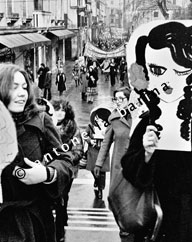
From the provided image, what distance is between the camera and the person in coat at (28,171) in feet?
9.67

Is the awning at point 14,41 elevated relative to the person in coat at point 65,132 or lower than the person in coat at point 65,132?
elevated

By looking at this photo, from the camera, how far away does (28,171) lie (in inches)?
114

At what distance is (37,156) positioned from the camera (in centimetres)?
302

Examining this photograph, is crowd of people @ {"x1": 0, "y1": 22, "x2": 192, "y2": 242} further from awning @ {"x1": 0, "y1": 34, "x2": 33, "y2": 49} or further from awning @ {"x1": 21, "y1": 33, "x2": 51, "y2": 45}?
awning @ {"x1": 0, "y1": 34, "x2": 33, "y2": 49}

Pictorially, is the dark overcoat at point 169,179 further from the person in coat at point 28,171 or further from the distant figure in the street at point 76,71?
the distant figure in the street at point 76,71

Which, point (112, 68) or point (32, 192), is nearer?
point (32, 192)

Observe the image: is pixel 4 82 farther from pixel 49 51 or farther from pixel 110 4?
pixel 49 51

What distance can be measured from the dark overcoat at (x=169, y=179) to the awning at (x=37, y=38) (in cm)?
1086

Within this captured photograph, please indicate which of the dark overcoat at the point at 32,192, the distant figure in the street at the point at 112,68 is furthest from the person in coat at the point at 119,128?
the dark overcoat at the point at 32,192

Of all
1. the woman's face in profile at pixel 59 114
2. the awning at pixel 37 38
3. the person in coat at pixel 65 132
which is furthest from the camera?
the awning at pixel 37 38

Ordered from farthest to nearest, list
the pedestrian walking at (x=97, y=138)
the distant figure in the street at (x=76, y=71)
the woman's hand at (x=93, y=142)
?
the distant figure in the street at (x=76, y=71)
the woman's hand at (x=93, y=142)
the pedestrian walking at (x=97, y=138)

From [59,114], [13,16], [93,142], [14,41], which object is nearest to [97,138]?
[93,142]

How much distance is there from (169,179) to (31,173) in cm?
70

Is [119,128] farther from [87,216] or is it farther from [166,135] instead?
[166,135]
